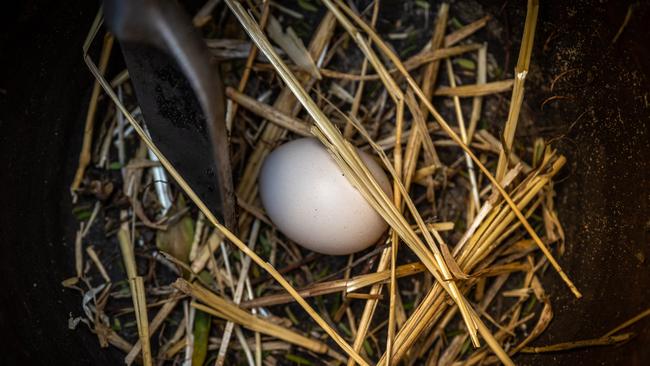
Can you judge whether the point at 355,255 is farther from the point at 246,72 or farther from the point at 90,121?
the point at 90,121

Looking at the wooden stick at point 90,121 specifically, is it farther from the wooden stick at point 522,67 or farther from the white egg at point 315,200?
the wooden stick at point 522,67

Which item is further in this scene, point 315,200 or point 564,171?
point 564,171

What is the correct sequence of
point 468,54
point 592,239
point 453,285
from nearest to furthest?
1. point 453,285
2. point 592,239
3. point 468,54

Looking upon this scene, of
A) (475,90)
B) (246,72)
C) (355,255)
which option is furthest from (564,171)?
(246,72)

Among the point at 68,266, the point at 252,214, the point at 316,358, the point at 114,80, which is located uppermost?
the point at 114,80

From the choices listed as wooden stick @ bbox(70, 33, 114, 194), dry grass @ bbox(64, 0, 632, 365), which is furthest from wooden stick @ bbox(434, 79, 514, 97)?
wooden stick @ bbox(70, 33, 114, 194)

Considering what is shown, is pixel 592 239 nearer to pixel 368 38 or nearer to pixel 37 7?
pixel 368 38

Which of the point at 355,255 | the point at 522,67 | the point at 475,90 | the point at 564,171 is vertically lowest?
the point at 355,255

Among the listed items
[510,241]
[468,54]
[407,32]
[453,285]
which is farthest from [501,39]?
[453,285]
